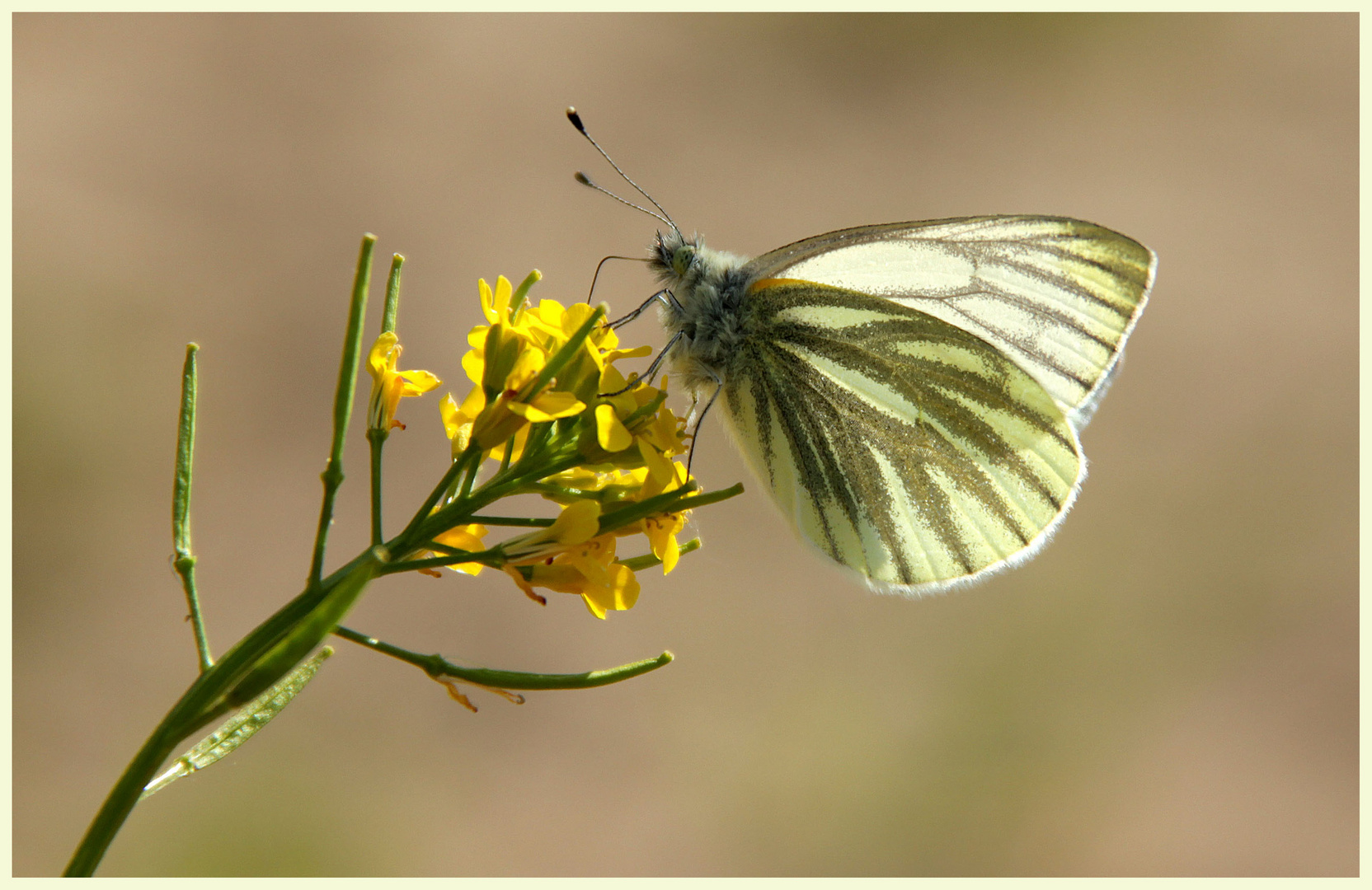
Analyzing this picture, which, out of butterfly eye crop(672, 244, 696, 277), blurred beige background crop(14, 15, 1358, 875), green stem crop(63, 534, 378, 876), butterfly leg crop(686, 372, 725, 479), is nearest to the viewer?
green stem crop(63, 534, 378, 876)

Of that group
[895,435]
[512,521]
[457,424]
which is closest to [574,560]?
[512,521]

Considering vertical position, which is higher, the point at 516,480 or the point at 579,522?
the point at 516,480

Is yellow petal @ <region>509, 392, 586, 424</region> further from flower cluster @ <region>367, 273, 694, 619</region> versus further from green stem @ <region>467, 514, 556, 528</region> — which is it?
green stem @ <region>467, 514, 556, 528</region>

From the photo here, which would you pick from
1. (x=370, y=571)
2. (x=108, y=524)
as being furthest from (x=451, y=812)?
(x=370, y=571)

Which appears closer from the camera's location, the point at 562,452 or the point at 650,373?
the point at 562,452

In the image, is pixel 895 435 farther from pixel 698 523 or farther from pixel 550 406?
pixel 698 523

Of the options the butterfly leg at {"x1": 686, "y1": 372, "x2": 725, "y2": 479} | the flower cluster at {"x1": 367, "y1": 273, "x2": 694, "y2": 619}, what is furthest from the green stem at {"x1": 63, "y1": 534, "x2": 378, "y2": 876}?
the butterfly leg at {"x1": 686, "y1": 372, "x2": 725, "y2": 479}

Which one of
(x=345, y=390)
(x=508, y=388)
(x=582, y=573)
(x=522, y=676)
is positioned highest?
(x=345, y=390)
